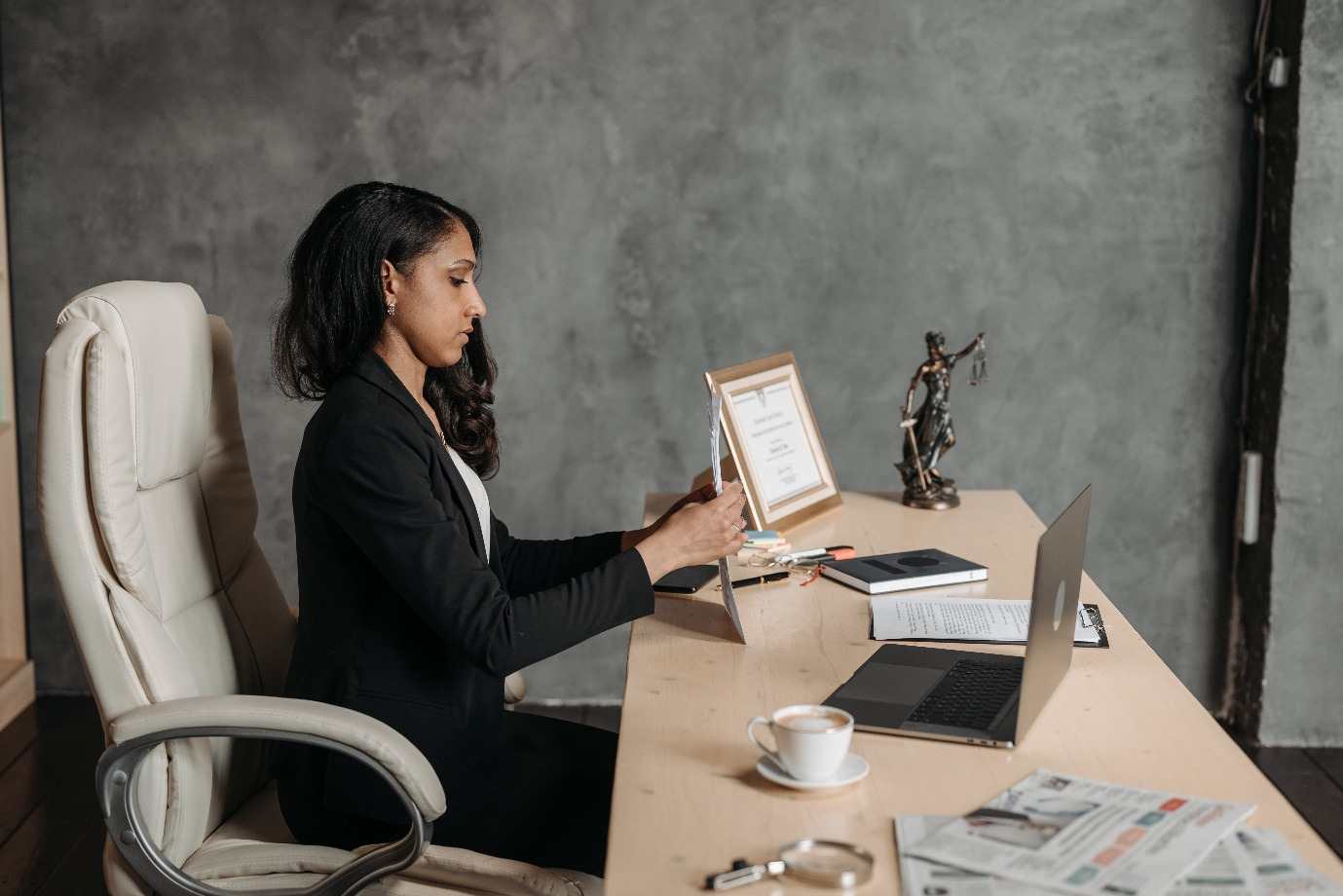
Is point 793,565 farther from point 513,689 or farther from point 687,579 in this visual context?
point 513,689

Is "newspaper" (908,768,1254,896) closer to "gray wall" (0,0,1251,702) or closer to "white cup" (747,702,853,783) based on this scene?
"white cup" (747,702,853,783)

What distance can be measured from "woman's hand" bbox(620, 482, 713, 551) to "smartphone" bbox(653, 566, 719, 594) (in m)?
0.08

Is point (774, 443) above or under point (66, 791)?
above

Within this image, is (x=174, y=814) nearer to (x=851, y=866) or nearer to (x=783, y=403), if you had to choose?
(x=851, y=866)

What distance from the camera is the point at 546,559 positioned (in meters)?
1.99

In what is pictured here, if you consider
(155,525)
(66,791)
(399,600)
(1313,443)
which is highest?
(155,525)

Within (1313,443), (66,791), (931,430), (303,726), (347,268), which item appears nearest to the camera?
(303,726)

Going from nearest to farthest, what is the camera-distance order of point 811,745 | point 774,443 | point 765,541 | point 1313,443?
1. point 811,745
2. point 765,541
3. point 774,443
4. point 1313,443

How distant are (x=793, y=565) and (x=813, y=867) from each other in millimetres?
1019

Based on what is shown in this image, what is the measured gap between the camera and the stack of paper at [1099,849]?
0.96 metres

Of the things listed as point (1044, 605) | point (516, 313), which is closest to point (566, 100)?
point (516, 313)

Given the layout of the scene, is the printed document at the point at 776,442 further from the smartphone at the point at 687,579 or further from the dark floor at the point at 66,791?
the dark floor at the point at 66,791

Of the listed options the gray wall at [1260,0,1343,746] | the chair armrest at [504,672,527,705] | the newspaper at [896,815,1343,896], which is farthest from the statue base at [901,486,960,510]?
the newspaper at [896,815,1343,896]

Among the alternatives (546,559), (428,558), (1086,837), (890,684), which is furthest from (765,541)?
(1086,837)
